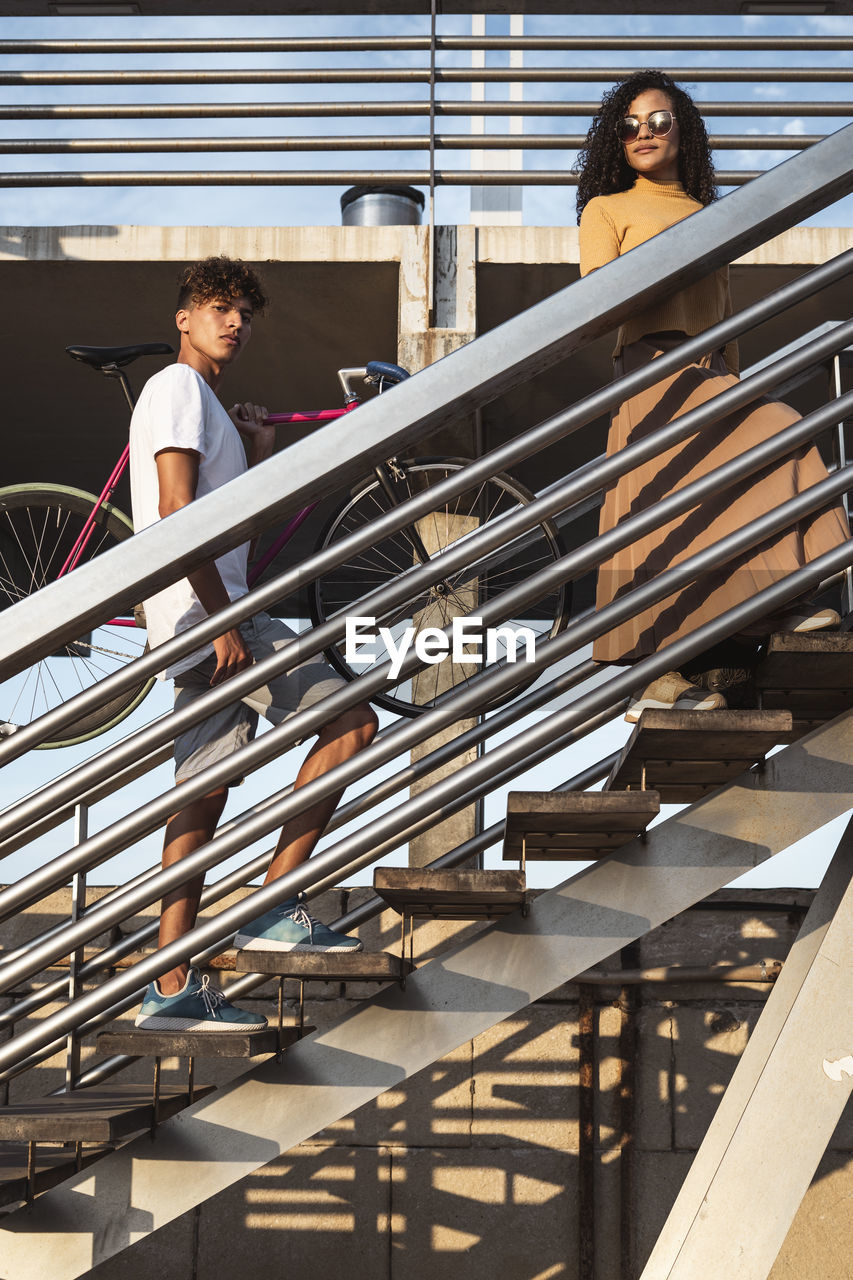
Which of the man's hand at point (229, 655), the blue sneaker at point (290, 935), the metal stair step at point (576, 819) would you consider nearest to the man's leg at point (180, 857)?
the blue sneaker at point (290, 935)

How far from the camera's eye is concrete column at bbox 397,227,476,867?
15.1 ft

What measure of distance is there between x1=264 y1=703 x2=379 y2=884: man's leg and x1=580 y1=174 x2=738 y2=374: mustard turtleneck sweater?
39.4 inches

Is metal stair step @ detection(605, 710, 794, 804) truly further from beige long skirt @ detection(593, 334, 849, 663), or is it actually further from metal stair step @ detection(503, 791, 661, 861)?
beige long skirt @ detection(593, 334, 849, 663)

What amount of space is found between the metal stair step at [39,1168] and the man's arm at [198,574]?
0.94m

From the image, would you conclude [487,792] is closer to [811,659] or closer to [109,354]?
[811,659]

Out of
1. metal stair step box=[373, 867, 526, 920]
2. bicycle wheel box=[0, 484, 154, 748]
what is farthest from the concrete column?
metal stair step box=[373, 867, 526, 920]

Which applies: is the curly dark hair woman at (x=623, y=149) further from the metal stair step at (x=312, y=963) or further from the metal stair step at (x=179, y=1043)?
the metal stair step at (x=179, y=1043)

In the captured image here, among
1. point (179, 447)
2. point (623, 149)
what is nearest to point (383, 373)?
point (623, 149)

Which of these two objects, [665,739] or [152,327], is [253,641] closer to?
[665,739]

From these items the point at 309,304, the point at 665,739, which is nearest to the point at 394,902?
the point at 665,739

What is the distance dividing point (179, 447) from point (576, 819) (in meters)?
1.03

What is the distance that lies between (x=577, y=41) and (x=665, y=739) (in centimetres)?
411

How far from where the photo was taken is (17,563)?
701cm

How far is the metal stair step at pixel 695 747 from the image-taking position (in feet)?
6.76
